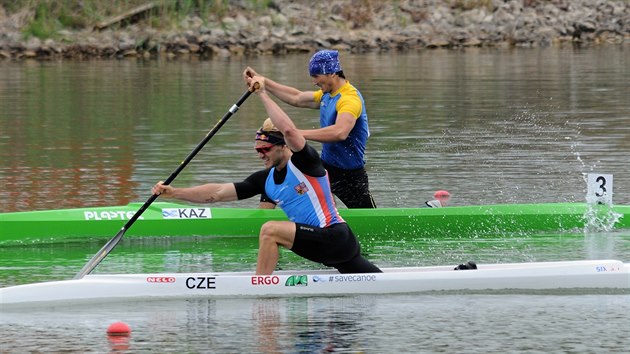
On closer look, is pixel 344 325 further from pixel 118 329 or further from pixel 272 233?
pixel 118 329

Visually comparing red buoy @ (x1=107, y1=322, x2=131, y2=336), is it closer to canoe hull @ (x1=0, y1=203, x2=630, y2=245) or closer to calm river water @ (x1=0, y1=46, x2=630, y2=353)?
calm river water @ (x1=0, y1=46, x2=630, y2=353)

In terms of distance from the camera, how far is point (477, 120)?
30266 millimetres

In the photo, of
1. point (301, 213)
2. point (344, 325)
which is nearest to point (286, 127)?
point (301, 213)

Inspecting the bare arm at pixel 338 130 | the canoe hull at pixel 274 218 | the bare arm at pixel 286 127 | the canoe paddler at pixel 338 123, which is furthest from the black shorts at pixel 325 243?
the canoe hull at pixel 274 218

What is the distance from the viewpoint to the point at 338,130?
49.1 ft

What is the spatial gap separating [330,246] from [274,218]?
347 cm

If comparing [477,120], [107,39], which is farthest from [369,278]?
[107,39]

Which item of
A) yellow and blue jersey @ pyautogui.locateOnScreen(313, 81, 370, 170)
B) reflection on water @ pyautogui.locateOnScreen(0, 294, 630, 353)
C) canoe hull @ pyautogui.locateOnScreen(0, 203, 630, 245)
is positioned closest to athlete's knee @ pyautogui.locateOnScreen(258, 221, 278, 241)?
reflection on water @ pyautogui.locateOnScreen(0, 294, 630, 353)

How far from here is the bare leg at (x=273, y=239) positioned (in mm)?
12719

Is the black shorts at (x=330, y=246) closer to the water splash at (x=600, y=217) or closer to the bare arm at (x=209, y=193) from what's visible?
the bare arm at (x=209, y=193)

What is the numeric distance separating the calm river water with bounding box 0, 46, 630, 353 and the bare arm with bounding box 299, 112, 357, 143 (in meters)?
1.38

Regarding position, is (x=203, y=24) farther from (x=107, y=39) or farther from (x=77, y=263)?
(x=77, y=263)

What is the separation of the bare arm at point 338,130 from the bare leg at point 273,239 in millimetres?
2133

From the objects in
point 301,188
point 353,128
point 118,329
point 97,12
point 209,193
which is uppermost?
point 97,12
